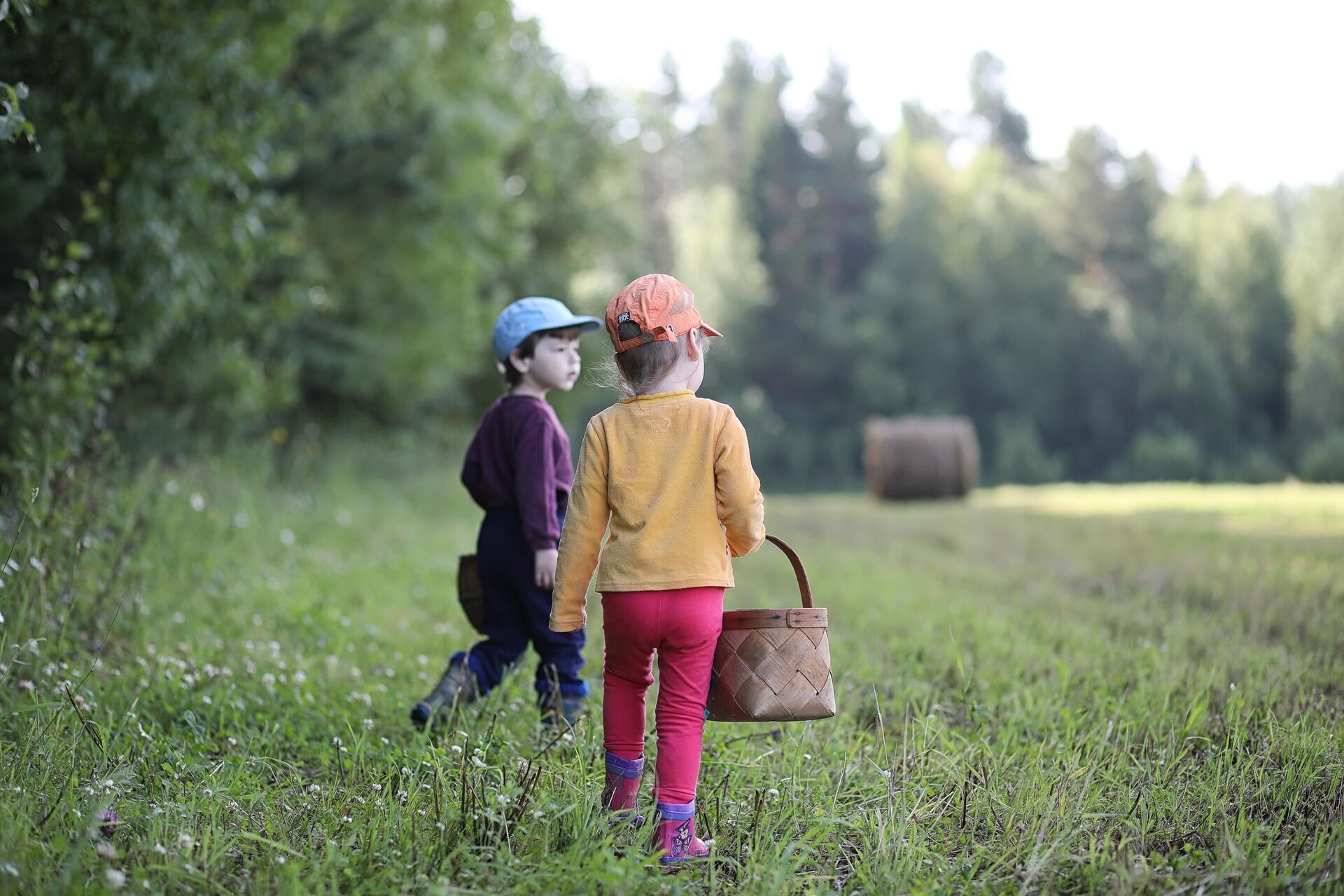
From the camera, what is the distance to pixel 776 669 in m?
3.07

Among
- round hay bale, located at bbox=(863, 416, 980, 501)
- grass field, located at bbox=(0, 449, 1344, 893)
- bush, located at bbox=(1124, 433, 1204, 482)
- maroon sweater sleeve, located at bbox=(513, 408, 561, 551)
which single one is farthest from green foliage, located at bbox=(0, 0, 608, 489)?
bush, located at bbox=(1124, 433, 1204, 482)

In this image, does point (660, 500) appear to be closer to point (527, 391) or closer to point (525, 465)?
point (525, 465)

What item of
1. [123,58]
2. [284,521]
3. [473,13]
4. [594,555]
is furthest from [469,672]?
[473,13]

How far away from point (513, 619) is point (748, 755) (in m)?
1.09

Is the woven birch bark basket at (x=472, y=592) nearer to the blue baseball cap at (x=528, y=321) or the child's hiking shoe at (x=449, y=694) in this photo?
the child's hiking shoe at (x=449, y=694)

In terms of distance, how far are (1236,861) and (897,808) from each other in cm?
86

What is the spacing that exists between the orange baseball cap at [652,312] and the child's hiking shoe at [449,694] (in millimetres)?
1505

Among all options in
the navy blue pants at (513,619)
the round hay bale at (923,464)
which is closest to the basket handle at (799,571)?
the navy blue pants at (513,619)

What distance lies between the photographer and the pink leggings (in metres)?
3.03

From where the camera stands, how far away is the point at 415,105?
13.0 metres

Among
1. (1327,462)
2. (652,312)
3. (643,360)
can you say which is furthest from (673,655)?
(1327,462)

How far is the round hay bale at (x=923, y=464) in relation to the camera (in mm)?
17125

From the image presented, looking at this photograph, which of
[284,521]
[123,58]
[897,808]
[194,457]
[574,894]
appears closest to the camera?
[574,894]

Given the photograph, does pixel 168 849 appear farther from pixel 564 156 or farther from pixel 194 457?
pixel 564 156
